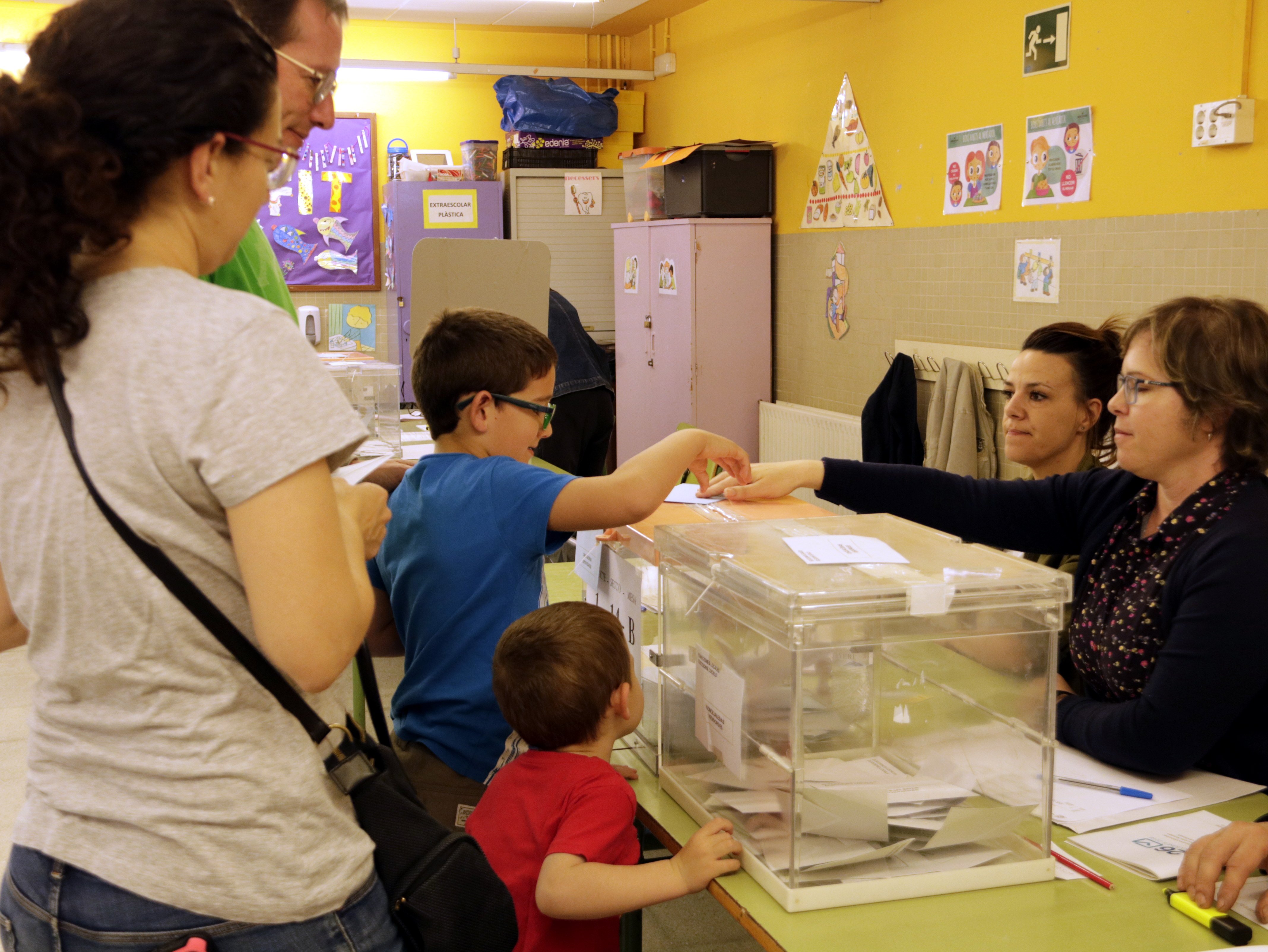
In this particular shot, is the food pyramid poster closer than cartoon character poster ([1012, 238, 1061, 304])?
No

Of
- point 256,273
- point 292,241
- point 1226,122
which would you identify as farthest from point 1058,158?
point 292,241

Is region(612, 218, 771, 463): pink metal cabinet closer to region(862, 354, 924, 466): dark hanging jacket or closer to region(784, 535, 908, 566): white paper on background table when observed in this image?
region(862, 354, 924, 466): dark hanging jacket

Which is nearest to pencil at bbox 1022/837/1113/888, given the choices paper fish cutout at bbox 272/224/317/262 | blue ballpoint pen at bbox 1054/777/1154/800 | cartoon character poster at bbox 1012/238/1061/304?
blue ballpoint pen at bbox 1054/777/1154/800

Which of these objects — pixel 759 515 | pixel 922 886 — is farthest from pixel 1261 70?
pixel 922 886

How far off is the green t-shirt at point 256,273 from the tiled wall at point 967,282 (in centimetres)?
272

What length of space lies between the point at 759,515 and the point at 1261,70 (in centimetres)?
236

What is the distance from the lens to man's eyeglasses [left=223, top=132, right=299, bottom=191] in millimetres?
869

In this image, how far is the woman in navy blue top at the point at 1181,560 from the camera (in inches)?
60.1

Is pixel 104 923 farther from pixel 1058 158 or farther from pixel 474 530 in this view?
pixel 1058 158

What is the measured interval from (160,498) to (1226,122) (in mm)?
3265

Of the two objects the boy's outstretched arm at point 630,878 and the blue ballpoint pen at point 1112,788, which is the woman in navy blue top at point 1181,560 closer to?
the blue ballpoint pen at point 1112,788

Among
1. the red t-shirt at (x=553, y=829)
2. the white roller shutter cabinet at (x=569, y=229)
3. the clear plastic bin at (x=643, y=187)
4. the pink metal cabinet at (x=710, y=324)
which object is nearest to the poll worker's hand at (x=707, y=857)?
the red t-shirt at (x=553, y=829)

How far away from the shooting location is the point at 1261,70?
10.3 feet

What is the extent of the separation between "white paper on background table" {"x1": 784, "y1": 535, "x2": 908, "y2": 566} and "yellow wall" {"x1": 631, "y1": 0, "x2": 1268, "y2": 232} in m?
2.46
